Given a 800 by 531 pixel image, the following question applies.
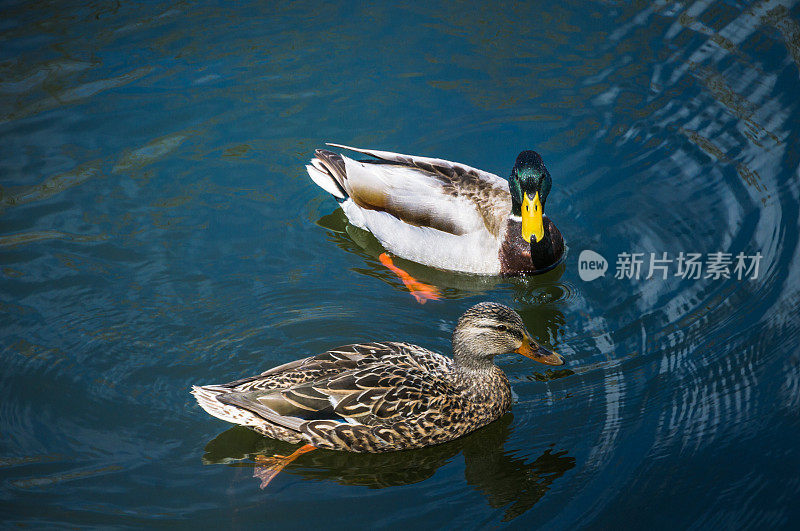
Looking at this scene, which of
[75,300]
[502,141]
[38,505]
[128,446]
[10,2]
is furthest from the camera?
[10,2]

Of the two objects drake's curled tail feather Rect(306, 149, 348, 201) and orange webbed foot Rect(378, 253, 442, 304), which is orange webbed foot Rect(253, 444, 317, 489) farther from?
drake's curled tail feather Rect(306, 149, 348, 201)

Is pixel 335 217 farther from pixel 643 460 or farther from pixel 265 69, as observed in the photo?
pixel 643 460

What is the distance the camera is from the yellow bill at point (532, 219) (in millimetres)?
6864

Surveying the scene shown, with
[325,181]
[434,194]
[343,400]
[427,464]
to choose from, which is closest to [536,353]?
[427,464]

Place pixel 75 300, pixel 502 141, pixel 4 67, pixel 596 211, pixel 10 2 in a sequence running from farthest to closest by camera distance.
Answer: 1. pixel 10 2
2. pixel 4 67
3. pixel 502 141
4. pixel 596 211
5. pixel 75 300

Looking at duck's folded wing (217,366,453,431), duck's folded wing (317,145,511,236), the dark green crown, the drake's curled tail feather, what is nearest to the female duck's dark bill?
duck's folded wing (217,366,453,431)

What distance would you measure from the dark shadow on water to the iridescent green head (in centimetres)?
209

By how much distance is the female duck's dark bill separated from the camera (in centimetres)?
543

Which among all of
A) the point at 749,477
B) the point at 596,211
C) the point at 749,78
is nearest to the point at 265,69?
the point at 596,211

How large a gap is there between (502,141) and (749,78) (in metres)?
2.72

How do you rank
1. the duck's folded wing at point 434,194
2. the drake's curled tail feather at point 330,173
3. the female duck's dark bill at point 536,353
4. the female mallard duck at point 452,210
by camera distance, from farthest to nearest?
the drake's curled tail feather at point 330,173 < the duck's folded wing at point 434,194 < the female mallard duck at point 452,210 < the female duck's dark bill at point 536,353

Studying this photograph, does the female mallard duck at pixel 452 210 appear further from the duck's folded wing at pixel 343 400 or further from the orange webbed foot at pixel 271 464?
the orange webbed foot at pixel 271 464

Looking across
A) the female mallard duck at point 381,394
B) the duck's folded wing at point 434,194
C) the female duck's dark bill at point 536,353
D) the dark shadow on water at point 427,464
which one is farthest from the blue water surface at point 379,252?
the duck's folded wing at point 434,194

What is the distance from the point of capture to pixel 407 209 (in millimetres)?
7488
